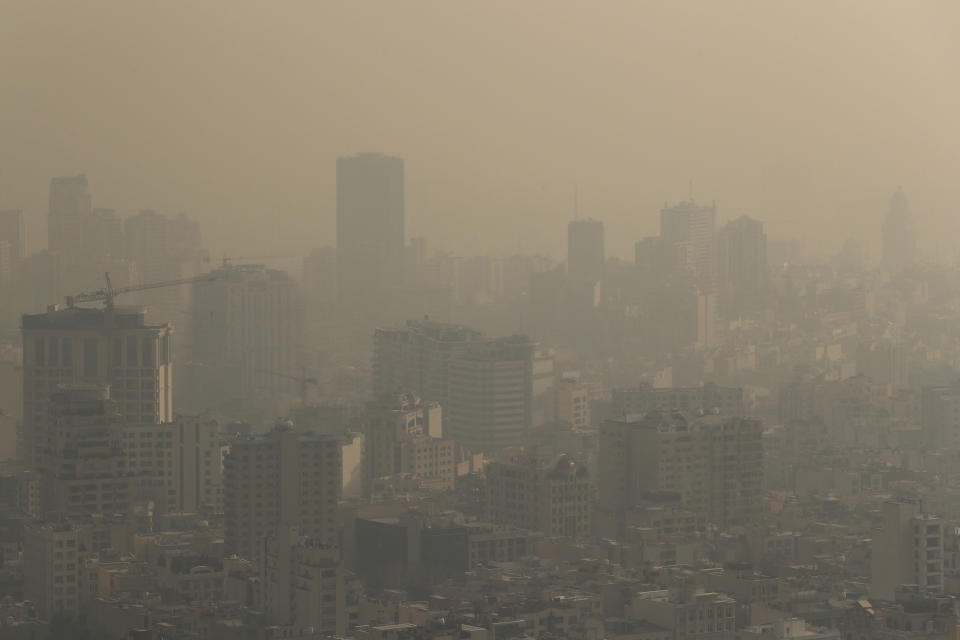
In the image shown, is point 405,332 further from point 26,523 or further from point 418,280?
point 26,523

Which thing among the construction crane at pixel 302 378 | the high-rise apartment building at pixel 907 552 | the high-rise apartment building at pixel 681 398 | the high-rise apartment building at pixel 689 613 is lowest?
the high-rise apartment building at pixel 689 613

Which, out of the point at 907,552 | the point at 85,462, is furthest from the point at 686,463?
the point at 85,462

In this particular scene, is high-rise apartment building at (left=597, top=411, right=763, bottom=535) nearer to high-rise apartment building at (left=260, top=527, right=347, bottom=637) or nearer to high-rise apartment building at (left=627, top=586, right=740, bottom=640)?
high-rise apartment building at (left=260, top=527, right=347, bottom=637)

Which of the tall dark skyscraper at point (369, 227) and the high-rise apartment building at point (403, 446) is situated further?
the tall dark skyscraper at point (369, 227)

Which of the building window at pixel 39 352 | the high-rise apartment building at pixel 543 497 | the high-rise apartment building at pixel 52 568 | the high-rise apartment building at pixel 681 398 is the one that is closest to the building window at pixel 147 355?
the building window at pixel 39 352

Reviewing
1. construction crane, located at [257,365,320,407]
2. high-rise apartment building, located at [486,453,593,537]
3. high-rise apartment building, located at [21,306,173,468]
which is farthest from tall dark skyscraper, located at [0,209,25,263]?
high-rise apartment building, located at [486,453,593,537]

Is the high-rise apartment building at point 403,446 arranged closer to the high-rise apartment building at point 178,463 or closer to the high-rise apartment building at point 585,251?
the high-rise apartment building at point 178,463
